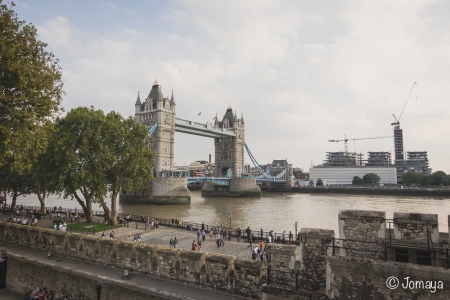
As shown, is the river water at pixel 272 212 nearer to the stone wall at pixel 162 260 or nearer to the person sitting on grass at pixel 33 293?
the stone wall at pixel 162 260

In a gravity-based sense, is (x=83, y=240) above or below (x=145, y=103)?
below

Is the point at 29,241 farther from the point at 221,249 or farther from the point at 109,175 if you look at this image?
the point at 109,175

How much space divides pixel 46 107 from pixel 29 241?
6739 mm

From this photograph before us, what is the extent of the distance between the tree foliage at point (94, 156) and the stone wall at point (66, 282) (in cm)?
1056

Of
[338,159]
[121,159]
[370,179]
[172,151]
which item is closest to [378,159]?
[338,159]

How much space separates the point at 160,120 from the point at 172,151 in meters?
8.37

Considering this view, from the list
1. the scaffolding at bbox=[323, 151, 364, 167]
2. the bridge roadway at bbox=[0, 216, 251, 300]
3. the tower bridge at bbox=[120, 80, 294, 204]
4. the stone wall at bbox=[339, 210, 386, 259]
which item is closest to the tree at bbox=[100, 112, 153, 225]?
the bridge roadway at bbox=[0, 216, 251, 300]

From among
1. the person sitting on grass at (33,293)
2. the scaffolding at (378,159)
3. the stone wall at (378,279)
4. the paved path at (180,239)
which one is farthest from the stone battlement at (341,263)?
the scaffolding at (378,159)

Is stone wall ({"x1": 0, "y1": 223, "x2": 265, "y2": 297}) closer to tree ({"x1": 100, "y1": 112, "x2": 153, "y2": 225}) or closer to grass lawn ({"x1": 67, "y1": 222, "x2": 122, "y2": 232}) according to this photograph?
grass lawn ({"x1": 67, "y1": 222, "x2": 122, "y2": 232})

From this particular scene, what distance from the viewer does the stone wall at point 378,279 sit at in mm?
5527

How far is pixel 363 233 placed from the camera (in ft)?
22.6

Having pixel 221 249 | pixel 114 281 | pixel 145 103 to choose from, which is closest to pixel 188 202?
pixel 145 103

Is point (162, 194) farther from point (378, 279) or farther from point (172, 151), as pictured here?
point (378, 279)

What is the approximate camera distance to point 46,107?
49.1ft
